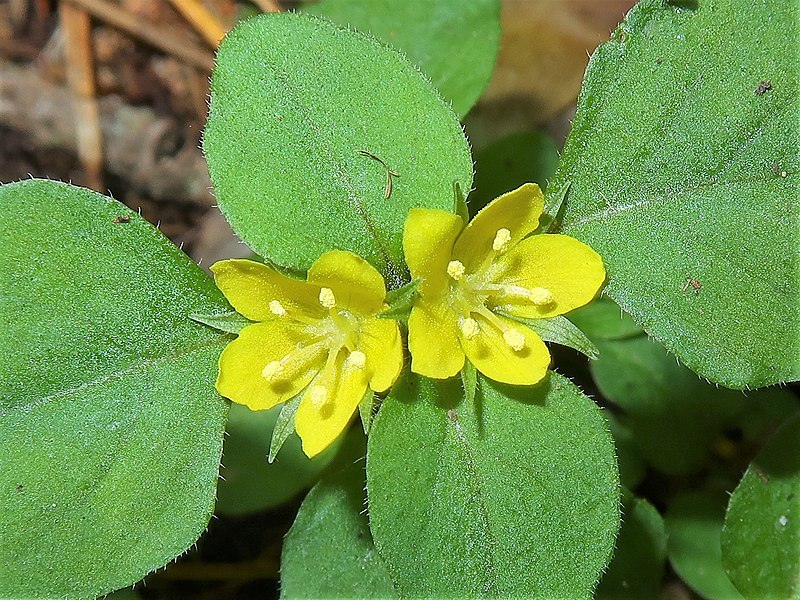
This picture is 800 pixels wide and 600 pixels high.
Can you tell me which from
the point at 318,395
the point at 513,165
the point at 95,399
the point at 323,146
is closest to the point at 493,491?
the point at 318,395

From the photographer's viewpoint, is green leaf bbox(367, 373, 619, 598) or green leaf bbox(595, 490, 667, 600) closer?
green leaf bbox(367, 373, 619, 598)

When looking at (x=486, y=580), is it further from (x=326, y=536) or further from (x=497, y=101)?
(x=497, y=101)

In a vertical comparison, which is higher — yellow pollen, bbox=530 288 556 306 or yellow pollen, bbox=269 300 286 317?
yellow pollen, bbox=530 288 556 306

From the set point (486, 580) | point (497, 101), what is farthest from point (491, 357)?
point (497, 101)

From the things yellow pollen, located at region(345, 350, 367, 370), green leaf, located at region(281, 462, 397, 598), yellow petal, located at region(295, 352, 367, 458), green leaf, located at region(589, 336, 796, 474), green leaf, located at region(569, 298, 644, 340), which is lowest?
green leaf, located at region(281, 462, 397, 598)

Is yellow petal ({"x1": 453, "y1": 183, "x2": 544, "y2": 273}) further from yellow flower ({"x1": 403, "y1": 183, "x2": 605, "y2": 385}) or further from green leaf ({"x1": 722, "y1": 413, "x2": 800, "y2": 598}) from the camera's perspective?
green leaf ({"x1": 722, "y1": 413, "x2": 800, "y2": 598})

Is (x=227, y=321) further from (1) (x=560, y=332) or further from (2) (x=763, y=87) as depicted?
(2) (x=763, y=87)

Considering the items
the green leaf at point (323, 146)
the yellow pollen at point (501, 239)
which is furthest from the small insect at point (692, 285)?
the green leaf at point (323, 146)

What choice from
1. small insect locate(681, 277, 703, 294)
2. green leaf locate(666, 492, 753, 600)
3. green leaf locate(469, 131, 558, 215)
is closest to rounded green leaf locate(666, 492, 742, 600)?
green leaf locate(666, 492, 753, 600)
